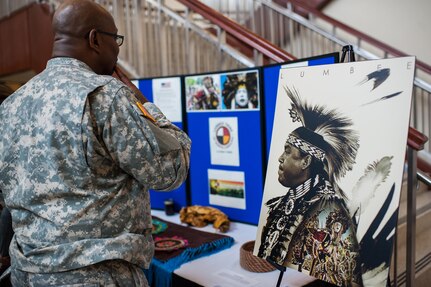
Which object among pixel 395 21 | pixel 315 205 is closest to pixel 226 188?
pixel 315 205

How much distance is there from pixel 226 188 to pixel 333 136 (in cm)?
105

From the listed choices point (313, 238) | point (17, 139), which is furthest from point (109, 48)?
point (313, 238)

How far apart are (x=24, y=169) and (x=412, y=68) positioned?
112 cm

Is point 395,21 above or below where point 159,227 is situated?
above

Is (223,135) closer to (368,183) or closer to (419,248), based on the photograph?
(368,183)

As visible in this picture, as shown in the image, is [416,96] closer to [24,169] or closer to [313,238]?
[313,238]

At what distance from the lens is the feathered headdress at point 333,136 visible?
1267mm

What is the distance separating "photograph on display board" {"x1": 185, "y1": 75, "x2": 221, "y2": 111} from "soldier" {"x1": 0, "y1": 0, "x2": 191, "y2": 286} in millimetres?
1034

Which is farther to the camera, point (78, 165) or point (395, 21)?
point (395, 21)

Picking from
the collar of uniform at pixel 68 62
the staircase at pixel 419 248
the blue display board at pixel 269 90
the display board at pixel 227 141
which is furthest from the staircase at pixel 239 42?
the collar of uniform at pixel 68 62

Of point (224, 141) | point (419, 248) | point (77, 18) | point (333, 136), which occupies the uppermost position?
point (77, 18)

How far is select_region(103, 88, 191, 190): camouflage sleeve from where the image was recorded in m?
1.12

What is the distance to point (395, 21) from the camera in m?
4.24

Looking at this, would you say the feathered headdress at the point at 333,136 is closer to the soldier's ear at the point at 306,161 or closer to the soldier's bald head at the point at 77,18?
the soldier's ear at the point at 306,161
